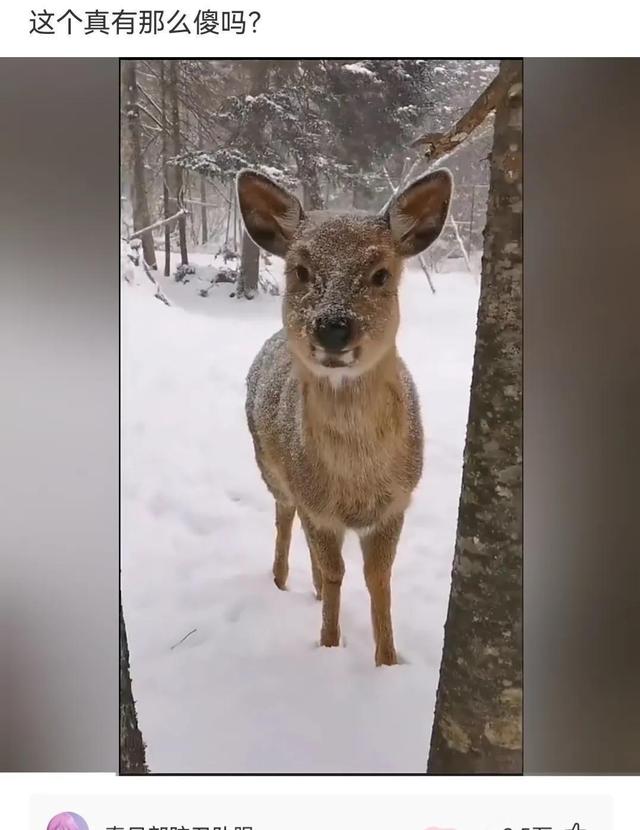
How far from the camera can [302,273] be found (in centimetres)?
181

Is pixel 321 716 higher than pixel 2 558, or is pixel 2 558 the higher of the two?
pixel 2 558

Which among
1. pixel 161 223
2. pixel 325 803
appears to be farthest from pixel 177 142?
pixel 325 803

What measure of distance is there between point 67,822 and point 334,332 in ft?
4.01

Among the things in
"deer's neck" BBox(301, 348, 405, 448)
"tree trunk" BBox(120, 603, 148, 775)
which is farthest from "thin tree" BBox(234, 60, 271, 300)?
"tree trunk" BBox(120, 603, 148, 775)

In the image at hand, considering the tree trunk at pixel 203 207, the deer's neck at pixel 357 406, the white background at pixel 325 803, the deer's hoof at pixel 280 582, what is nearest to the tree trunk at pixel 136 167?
the tree trunk at pixel 203 207

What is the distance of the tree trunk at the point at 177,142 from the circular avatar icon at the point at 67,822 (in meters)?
1.24

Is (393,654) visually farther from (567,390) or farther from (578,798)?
(567,390)

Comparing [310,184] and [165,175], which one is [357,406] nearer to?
[310,184]

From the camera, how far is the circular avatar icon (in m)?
1.83

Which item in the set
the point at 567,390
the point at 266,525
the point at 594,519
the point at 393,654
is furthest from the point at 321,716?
the point at 567,390

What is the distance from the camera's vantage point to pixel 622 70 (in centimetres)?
186

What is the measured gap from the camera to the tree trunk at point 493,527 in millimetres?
1848

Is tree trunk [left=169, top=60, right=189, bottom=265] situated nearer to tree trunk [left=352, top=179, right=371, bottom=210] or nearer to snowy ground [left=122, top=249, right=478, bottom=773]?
snowy ground [left=122, top=249, right=478, bottom=773]

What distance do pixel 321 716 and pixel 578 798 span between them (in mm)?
605
